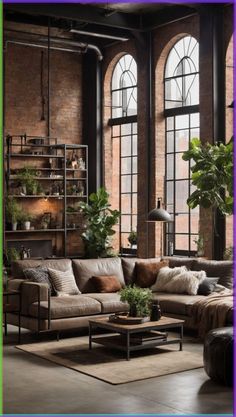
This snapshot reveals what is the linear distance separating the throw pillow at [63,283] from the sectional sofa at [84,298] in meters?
0.18

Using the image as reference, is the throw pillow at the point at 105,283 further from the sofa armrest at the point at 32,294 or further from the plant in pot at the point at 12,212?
the plant in pot at the point at 12,212

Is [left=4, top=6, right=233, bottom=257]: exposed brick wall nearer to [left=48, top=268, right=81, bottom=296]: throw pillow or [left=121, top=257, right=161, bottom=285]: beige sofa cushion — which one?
[left=121, top=257, right=161, bottom=285]: beige sofa cushion

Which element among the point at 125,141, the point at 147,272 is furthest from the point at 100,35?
the point at 147,272

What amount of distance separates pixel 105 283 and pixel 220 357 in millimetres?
3391

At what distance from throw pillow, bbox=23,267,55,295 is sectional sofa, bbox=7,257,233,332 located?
11cm

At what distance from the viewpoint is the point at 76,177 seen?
12930mm

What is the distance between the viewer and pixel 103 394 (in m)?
4.77

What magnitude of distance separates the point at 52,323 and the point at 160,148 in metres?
5.45

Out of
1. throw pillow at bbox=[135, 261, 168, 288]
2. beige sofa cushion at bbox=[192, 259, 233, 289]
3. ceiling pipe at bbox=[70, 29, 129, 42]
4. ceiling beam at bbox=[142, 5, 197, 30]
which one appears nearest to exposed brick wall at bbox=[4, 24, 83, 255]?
ceiling pipe at bbox=[70, 29, 129, 42]

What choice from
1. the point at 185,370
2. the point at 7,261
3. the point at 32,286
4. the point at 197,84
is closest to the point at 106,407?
the point at 185,370

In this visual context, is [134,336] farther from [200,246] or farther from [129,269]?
[200,246]

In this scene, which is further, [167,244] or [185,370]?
[167,244]

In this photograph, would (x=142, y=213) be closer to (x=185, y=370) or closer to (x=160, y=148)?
(x=160, y=148)

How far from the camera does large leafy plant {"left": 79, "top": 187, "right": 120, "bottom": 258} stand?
11641 millimetres
